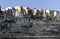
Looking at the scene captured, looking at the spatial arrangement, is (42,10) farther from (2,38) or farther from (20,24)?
(2,38)

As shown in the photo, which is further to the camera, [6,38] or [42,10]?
[42,10]

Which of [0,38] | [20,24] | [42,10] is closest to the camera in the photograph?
[0,38]

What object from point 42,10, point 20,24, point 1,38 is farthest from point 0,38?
point 42,10

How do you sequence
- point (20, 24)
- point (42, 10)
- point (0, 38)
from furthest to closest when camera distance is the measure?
1. point (42, 10)
2. point (20, 24)
3. point (0, 38)

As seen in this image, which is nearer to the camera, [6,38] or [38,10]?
[6,38]

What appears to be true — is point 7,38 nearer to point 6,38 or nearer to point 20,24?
point 6,38

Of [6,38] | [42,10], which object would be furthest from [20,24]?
[42,10]

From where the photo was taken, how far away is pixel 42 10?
3403 centimetres

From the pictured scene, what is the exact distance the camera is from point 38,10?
34.9m

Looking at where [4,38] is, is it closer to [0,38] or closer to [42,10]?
[0,38]

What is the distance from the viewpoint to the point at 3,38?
17.0 feet

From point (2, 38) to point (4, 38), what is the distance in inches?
4.5

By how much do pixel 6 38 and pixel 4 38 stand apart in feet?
0.30

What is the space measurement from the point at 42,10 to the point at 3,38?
29031mm
